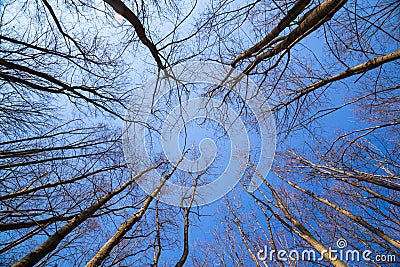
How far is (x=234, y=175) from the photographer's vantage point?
22.0ft

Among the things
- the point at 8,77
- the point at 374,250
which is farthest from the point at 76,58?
the point at 374,250

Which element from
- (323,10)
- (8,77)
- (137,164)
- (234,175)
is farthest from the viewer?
(234,175)

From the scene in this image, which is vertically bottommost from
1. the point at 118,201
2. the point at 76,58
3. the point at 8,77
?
the point at 118,201

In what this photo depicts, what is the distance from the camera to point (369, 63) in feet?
8.02

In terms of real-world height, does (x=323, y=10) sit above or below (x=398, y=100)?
below

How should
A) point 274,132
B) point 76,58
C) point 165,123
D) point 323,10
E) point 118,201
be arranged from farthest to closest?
1. point 118,201
2. point 165,123
3. point 274,132
4. point 76,58
5. point 323,10

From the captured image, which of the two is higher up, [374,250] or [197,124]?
[197,124]

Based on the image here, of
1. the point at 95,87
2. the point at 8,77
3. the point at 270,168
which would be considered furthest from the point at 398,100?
the point at 8,77

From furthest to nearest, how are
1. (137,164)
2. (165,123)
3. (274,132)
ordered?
(137,164) < (165,123) < (274,132)

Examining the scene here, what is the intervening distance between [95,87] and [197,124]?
182cm

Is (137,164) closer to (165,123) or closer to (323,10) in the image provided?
(165,123)

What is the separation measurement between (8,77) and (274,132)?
12.5 ft

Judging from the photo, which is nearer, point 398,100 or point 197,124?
point 398,100

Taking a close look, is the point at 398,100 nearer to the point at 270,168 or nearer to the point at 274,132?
the point at 274,132
